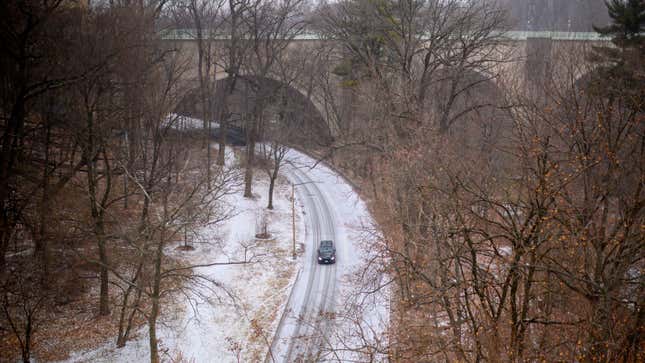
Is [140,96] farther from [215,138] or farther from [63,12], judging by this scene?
[215,138]

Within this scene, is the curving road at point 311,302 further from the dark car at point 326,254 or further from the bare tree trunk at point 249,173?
the bare tree trunk at point 249,173

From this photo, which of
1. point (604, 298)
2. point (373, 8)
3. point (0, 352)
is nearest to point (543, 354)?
point (604, 298)

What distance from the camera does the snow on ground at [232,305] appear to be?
14.8 metres

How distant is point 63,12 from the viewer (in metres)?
13.7

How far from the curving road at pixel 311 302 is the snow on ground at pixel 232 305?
0.42 m

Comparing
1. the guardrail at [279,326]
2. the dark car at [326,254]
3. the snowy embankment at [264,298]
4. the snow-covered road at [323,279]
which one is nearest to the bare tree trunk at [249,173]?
the snowy embankment at [264,298]

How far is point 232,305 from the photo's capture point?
57.9 feet

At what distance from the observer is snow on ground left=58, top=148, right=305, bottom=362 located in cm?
1484

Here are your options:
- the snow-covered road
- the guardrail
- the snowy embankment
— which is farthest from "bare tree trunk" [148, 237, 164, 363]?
the snow-covered road

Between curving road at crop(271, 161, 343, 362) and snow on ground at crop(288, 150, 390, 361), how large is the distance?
389 millimetres

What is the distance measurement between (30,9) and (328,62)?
23904 millimetres

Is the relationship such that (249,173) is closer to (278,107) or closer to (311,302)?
(278,107)

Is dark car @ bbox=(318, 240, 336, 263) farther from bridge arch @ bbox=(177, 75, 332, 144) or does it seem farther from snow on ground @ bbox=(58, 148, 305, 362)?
bridge arch @ bbox=(177, 75, 332, 144)

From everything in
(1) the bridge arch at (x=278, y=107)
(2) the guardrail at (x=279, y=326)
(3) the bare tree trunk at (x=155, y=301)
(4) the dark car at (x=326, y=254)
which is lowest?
(2) the guardrail at (x=279, y=326)
